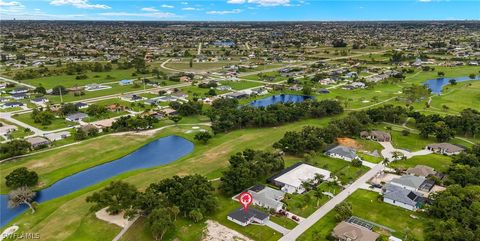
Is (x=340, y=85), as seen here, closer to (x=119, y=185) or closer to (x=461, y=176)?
(x=461, y=176)

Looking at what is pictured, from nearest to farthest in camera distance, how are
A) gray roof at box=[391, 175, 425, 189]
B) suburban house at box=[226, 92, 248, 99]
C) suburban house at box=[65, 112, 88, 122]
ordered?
gray roof at box=[391, 175, 425, 189], suburban house at box=[65, 112, 88, 122], suburban house at box=[226, 92, 248, 99]

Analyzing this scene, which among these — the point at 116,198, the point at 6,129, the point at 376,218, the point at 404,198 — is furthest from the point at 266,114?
the point at 6,129

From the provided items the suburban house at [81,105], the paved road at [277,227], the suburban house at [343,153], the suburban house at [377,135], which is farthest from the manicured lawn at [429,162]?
the suburban house at [81,105]

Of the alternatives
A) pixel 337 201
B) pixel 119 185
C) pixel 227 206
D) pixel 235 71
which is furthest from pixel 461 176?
pixel 235 71

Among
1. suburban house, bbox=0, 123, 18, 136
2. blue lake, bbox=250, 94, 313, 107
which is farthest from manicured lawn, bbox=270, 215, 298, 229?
blue lake, bbox=250, 94, 313, 107

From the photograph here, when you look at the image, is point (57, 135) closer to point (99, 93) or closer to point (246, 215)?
point (99, 93)

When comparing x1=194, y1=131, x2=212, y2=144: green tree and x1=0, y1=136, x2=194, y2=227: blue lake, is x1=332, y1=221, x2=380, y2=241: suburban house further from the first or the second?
x1=194, y1=131, x2=212, y2=144: green tree

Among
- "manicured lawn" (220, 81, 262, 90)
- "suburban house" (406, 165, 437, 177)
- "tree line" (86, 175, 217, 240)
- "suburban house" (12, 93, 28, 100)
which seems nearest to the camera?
"tree line" (86, 175, 217, 240)
